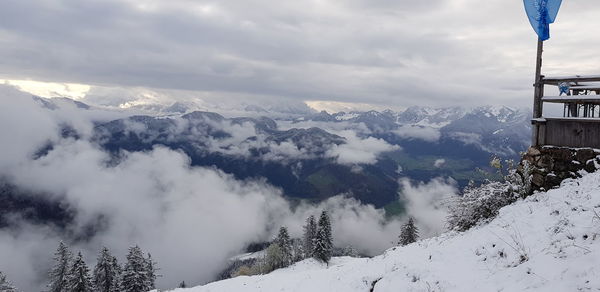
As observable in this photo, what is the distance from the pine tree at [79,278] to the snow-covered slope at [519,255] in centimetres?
4768

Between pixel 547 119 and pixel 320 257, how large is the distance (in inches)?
2450

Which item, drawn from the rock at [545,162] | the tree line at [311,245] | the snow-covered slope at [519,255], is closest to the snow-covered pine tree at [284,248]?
the tree line at [311,245]

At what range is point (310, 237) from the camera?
75750 millimetres

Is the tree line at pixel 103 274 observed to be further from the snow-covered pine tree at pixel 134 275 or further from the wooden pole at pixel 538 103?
the wooden pole at pixel 538 103

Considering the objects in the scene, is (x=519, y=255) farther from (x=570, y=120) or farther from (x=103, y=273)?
(x=103, y=273)

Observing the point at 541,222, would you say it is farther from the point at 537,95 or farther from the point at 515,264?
the point at 537,95

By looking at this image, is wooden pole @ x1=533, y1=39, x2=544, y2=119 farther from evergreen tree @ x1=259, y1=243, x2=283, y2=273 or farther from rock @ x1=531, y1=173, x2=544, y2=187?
evergreen tree @ x1=259, y1=243, x2=283, y2=273

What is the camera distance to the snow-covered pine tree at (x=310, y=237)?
72.9 metres

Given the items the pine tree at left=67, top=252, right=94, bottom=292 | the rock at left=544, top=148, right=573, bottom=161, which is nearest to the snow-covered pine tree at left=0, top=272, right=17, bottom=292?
the pine tree at left=67, top=252, right=94, bottom=292

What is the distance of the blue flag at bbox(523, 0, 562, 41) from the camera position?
1430 centimetres

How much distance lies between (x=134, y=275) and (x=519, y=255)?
52.6 metres

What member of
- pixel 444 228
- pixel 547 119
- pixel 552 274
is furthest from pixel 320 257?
pixel 552 274

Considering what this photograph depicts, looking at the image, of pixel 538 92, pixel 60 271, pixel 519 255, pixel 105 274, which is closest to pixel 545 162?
pixel 538 92

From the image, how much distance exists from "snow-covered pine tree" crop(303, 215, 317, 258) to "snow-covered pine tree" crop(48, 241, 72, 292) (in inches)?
1628
